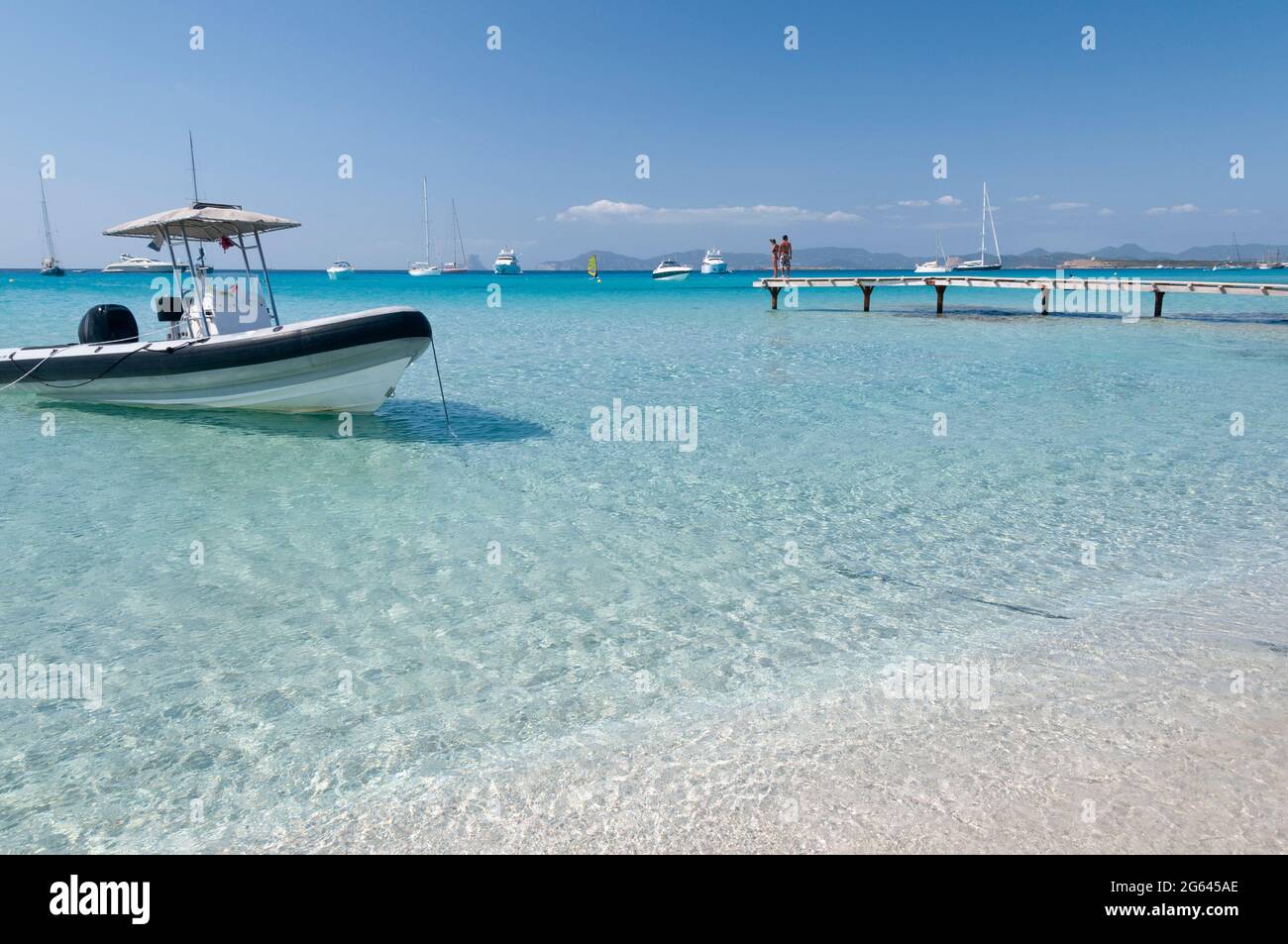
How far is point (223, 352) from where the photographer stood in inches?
473

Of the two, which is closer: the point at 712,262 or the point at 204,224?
the point at 204,224

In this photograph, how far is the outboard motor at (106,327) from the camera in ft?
45.8

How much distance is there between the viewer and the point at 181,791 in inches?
150

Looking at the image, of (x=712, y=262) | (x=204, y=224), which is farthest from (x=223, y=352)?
(x=712, y=262)

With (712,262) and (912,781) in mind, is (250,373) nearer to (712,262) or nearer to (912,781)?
(912,781)

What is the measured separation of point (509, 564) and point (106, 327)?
11.7 meters

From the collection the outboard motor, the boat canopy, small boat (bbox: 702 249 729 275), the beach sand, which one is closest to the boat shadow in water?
the outboard motor

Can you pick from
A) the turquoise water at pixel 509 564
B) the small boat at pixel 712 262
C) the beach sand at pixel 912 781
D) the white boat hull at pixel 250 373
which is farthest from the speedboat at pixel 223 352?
the small boat at pixel 712 262

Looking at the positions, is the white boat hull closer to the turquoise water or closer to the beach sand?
the turquoise water

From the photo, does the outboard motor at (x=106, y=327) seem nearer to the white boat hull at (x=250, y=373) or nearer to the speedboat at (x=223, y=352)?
the speedboat at (x=223, y=352)

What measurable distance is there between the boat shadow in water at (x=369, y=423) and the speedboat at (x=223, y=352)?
18cm

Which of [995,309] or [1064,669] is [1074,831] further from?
[995,309]

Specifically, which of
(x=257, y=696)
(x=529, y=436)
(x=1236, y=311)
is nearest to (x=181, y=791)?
(x=257, y=696)

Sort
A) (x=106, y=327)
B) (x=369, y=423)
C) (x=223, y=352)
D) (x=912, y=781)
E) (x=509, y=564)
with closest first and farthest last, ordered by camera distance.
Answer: (x=912, y=781) → (x=509, y=564) → (x=223, y=352) → (x=369, y=423) → (x=106, y=327)
